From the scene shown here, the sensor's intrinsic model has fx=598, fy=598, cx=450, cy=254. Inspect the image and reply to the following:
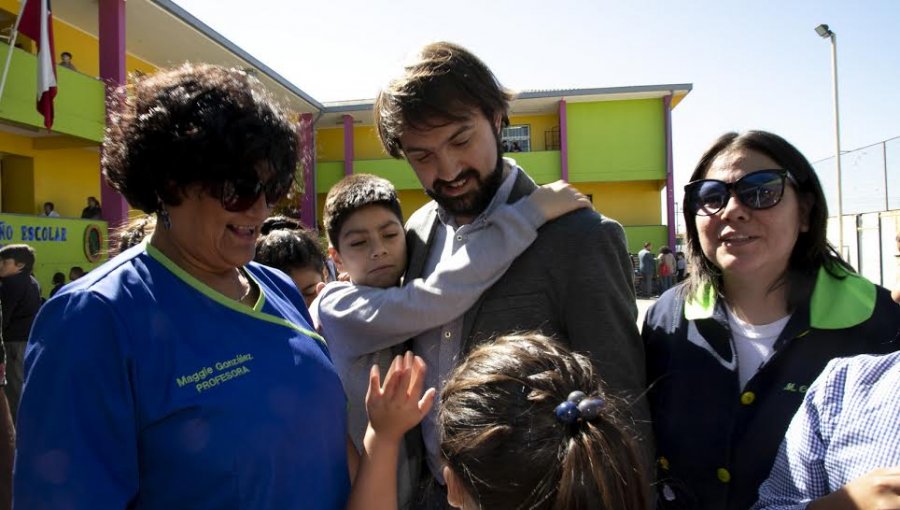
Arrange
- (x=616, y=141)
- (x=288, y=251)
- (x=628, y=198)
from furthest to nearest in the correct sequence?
(x=628, y=198) → (x=616, y=141) → (x=288, y=251)

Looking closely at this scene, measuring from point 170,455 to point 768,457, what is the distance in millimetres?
1495

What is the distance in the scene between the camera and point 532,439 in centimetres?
123

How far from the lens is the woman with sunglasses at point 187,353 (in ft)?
3.48

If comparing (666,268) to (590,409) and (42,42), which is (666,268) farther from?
(590,409)

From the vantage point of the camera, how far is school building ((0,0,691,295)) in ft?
34.9

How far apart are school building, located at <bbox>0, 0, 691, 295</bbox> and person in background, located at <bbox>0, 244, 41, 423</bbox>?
1.65 metres

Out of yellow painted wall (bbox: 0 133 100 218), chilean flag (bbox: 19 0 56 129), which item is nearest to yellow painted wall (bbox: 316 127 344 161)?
yellow painted wall (bbox: 0 133 100 218)

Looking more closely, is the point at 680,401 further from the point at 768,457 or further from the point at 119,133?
the point at 119,133

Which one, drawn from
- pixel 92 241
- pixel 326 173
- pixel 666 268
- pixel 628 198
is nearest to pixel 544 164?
pixel 628 198

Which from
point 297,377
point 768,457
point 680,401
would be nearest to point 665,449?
point 680,401

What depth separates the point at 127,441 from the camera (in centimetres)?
109

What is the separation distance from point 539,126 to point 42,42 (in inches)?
622

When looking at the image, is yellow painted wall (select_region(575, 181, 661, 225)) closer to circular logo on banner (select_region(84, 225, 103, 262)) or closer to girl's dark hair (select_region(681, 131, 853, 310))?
circular logo on banner (select_region(84, 225, 103, 262))

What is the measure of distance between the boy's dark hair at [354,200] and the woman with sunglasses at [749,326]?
104 cm
